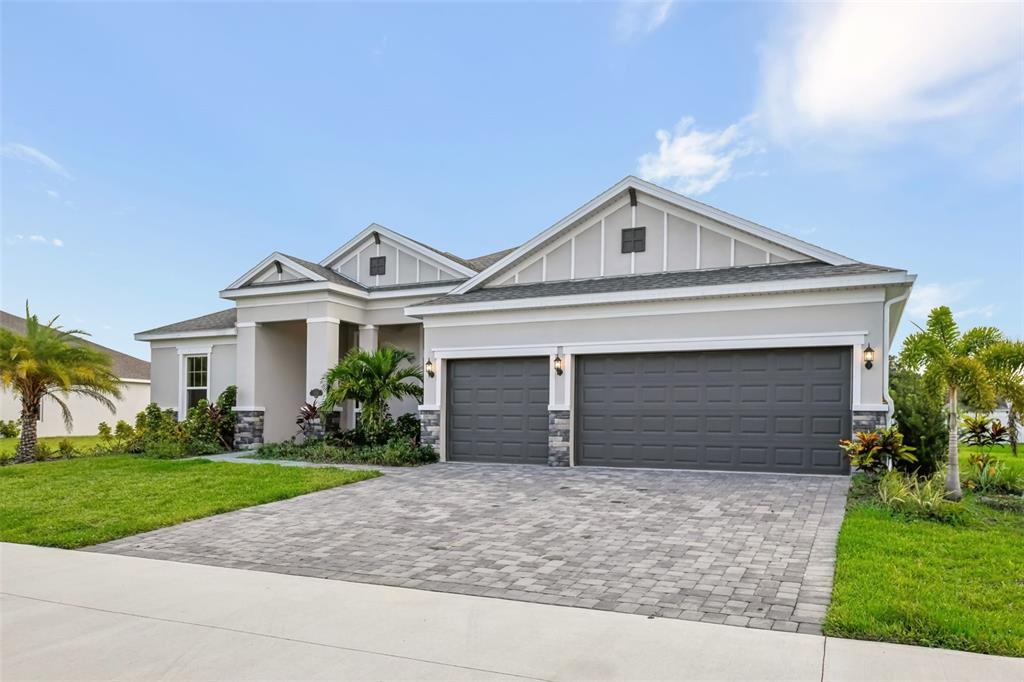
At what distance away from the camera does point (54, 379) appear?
17.3m

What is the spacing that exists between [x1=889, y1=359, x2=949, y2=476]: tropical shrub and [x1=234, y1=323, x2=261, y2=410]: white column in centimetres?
1521

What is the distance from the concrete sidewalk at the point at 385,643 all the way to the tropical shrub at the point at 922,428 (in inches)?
327

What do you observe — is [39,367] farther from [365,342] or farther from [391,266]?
[391,266]

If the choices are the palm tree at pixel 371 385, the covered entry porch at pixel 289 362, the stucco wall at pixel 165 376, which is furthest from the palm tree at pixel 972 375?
the stucco wall at pixel 165 376

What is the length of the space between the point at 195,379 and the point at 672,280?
14963 millimetres

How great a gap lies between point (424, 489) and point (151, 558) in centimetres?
478

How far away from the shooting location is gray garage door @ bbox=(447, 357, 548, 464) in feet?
48.1

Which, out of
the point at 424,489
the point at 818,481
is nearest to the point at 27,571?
the point at 424,489

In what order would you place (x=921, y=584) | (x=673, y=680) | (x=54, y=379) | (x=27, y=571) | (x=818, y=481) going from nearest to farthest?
(x=673, y=680) → (x=921, y=584) → (x=27, y=571) → (x=818, y=481) → (x=54, y=379)

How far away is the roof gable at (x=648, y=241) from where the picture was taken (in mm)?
13836

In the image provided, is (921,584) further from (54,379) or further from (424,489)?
(54,379)

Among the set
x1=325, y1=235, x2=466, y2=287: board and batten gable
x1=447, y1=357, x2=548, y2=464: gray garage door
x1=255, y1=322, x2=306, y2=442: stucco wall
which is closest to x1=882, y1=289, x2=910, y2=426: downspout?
x1=447, y1=357, x2=548, y2=464: gray garage door

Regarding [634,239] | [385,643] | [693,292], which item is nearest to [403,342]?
[634,239]

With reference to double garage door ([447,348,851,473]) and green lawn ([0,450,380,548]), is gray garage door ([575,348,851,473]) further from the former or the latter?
green lawn ([0,450,380,548])
